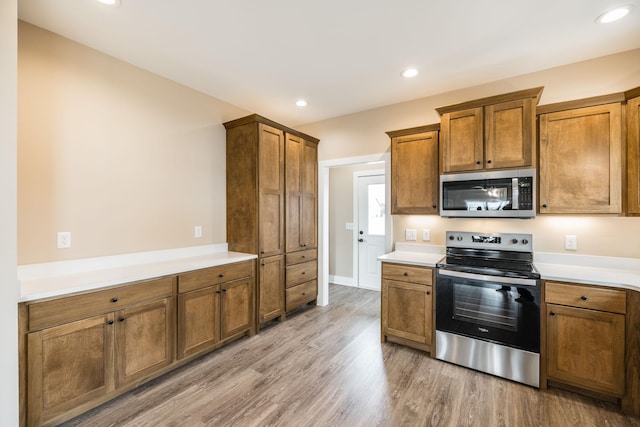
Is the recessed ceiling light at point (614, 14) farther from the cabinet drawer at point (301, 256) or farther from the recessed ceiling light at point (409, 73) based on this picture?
the cabinet drawer at point (301, 256)

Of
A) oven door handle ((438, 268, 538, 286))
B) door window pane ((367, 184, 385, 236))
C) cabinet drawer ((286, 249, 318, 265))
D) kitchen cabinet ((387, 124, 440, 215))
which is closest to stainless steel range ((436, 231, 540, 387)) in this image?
oven door handle ((438, 268, 538, 286))

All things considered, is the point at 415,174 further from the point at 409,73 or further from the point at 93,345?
the point at 93,345

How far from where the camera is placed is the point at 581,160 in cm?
238

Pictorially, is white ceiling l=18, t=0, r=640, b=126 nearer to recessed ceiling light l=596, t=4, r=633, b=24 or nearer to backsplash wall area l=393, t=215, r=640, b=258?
recessed ceiling light l=596, t=4, r=633, b=24

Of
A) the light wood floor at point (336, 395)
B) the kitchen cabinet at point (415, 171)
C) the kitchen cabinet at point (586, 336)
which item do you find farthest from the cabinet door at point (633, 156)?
the light wood floor at point (336, 395)

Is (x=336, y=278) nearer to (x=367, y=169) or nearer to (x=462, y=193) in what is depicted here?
(x=367, y=169)

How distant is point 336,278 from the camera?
547 cm

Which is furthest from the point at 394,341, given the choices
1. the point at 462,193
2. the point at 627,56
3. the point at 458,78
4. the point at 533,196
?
the point at 627,56

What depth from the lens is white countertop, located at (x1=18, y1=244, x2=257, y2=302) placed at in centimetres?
183

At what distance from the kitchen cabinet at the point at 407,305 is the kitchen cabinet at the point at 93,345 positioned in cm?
207

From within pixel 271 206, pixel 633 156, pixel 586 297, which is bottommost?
pixel 586 297

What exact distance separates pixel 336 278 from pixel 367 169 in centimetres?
218

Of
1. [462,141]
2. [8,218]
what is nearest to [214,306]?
[8,218]

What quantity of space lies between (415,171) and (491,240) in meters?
1.05
